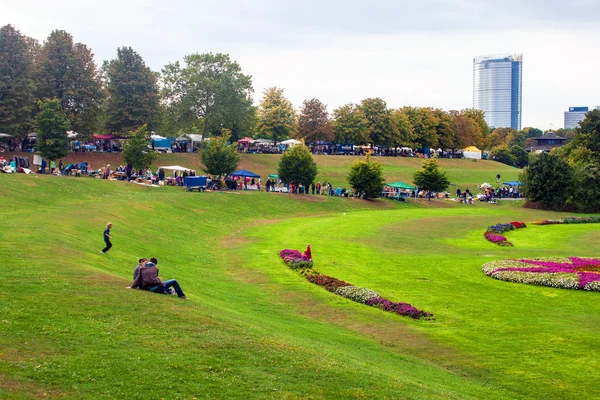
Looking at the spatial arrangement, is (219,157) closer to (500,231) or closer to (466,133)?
(500,231)

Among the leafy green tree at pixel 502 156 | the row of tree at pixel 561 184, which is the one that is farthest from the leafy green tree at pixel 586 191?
the leafy green tree at pixel 502 156

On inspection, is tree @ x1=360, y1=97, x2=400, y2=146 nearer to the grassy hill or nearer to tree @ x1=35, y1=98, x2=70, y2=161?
the grassy hill

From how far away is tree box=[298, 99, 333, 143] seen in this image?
13188cm

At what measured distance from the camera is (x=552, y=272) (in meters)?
38.6

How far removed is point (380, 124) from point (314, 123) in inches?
527

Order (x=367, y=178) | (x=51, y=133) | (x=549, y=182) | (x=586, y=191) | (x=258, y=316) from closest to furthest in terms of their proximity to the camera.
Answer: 1. (x=258, y=316)
2. (x=51, y=133)
3. (x=367, y=178)
4. (x=586, y=191)
5. (x=549, y=182)

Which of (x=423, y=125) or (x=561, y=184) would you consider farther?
(x=423, y=125)

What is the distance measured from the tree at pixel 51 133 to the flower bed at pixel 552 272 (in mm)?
49245

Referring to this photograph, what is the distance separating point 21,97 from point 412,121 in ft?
284

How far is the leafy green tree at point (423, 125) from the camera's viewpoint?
470ft

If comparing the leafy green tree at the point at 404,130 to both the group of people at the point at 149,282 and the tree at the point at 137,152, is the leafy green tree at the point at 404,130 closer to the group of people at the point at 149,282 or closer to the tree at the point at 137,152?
the tree at the point at 137,152

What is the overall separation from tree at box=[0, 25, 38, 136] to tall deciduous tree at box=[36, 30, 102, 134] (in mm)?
3681

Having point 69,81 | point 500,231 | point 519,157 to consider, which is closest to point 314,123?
point 69,81

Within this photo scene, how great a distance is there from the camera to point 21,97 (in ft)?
265
